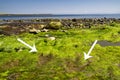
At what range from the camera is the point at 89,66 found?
69.0 feet

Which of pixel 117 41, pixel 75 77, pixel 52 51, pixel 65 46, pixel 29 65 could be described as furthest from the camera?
pixel 117 41

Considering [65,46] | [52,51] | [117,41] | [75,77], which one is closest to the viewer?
[75,77]

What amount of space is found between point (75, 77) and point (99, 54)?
7055mm

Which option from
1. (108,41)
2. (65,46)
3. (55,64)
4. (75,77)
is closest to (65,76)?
(75,77)

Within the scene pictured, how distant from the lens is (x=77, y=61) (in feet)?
72.9

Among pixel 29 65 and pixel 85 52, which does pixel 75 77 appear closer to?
pixel 29 65

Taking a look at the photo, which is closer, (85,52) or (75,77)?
(75,77)

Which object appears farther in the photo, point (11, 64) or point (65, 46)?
point (65, 46)

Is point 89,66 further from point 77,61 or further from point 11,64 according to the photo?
point 11,64

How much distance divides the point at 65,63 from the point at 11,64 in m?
4.39

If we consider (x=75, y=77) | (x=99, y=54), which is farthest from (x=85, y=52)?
(x=75, y=77)

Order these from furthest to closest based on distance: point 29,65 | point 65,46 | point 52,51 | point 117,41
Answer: point 117,41, point 65,46, point 52,51, point 29,65

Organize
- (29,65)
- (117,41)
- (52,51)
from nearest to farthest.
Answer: (29,65) → (52,51) → (117,41)

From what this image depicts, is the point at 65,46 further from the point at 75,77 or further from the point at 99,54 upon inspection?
the point at 75,77
